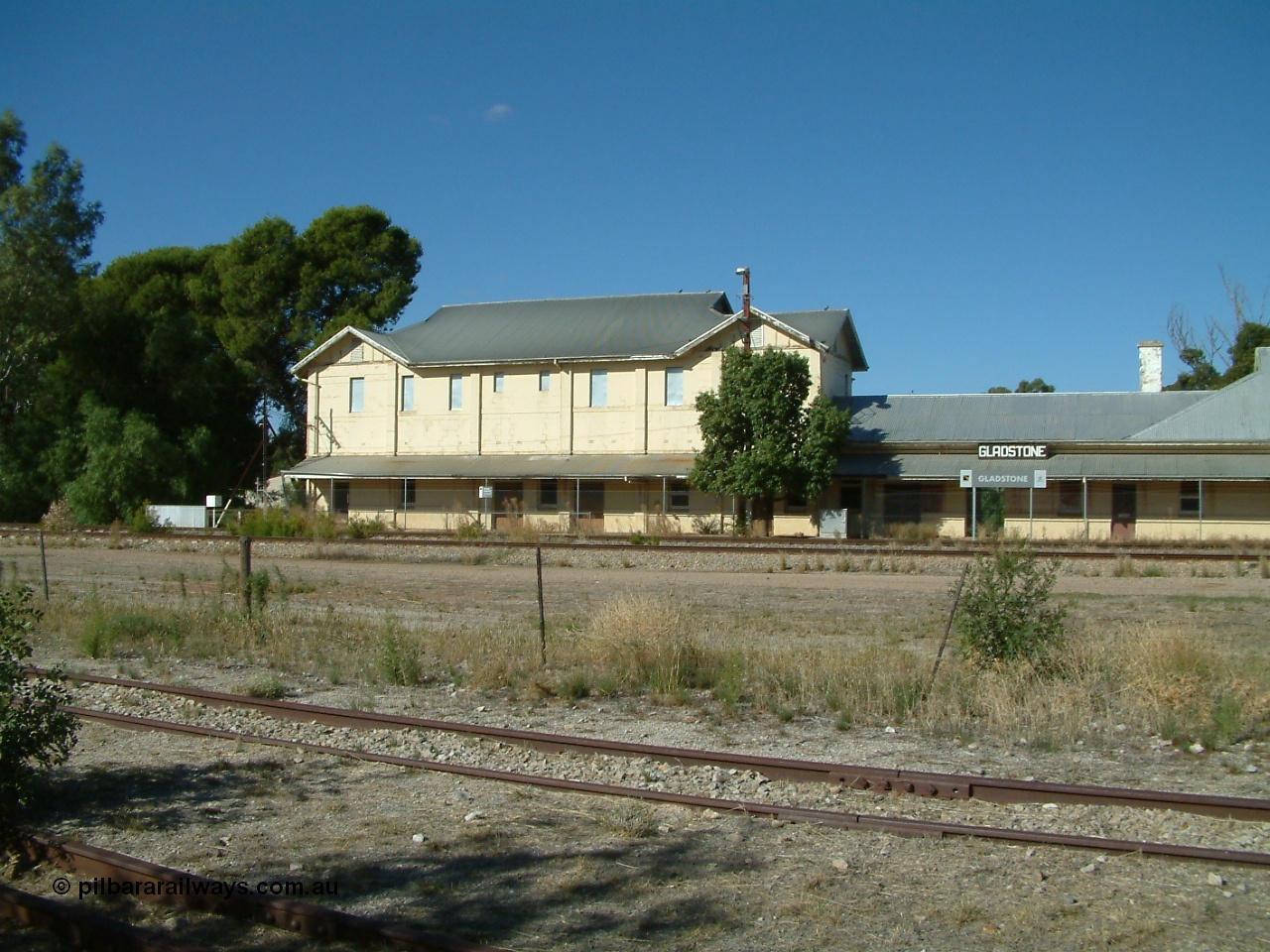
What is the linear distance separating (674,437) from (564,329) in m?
8.60

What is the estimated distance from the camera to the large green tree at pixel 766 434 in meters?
40.9

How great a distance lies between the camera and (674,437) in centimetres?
4716

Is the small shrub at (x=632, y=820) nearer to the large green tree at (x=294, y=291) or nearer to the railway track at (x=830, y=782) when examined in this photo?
the railway track at (x=830, y=782)

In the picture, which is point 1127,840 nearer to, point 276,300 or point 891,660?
point 891,660

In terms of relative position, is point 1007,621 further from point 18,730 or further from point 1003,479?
point 1003,479

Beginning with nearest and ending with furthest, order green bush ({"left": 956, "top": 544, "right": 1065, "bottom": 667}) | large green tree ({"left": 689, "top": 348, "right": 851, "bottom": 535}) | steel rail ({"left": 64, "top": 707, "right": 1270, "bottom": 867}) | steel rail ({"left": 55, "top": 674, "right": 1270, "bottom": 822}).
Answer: steel rail ({"left": 64, "top": 707, "right": 1270, "bottom": 867})
steel rail ({"left": 55, "top": 674, "right": 1270, "bottom": 822})
green bush ({"left": 956, "top": 544, "right": 1065, "bottom": 667})
large green tree ({"left": 689, "top": 348, "right": 851, "bottom": 535})

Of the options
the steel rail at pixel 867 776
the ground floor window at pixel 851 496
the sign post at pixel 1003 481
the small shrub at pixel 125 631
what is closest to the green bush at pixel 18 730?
the steel rail at pixel 867 776

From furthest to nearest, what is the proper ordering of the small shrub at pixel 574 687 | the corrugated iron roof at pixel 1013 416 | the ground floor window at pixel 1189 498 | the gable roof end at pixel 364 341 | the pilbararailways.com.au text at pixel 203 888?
the gable roof end at pixel 364 341
the corrugated iron roof at pixel 1013 416
the ground floor window at pixel 1189 498
the small shrub at pixel 574 687
the pilbararailways.com.au text at pixel 203 888

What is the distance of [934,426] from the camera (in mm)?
44969

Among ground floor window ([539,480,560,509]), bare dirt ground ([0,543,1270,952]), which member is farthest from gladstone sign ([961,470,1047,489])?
bare dirt ground ([0,543,1270,952])

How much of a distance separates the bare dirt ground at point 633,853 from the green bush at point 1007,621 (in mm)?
1829

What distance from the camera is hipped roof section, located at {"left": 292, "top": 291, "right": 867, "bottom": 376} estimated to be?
157 ft

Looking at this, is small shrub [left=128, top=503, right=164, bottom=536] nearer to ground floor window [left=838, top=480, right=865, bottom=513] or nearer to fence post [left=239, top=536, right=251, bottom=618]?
fence post [left=239, top=536, right=251, bottom=618]

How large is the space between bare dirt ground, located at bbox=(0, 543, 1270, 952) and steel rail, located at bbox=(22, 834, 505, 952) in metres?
0.12
